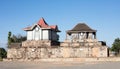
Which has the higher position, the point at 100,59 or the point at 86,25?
the point at 86,25

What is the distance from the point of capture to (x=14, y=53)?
55.4 meters

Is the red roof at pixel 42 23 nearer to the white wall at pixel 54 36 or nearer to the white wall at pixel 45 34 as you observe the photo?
the white wall at pixel 45 34

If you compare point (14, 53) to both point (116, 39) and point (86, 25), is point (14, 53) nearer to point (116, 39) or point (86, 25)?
point (86, 25)

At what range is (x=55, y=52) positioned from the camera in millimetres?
53281

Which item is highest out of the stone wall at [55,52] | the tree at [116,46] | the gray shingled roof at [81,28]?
the gray shingled roof at [81,28]

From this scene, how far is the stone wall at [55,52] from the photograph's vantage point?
168ft

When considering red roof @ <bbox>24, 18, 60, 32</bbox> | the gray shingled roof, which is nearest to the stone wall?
the gray shingled roof

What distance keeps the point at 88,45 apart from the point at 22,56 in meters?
12.9

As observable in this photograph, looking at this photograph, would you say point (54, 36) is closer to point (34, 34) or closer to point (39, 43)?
point (39, 43)

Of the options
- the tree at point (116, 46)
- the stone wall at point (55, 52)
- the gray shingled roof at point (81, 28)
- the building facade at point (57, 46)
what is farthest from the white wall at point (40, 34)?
the tree at point (116, 46)

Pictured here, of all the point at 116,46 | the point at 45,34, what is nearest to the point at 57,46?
the point at 45,34

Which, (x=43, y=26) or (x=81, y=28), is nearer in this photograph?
(x=81, y=28)

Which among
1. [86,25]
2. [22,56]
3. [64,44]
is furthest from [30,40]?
[86,25]

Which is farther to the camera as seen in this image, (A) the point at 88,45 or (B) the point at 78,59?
(A) the point at 88,45
